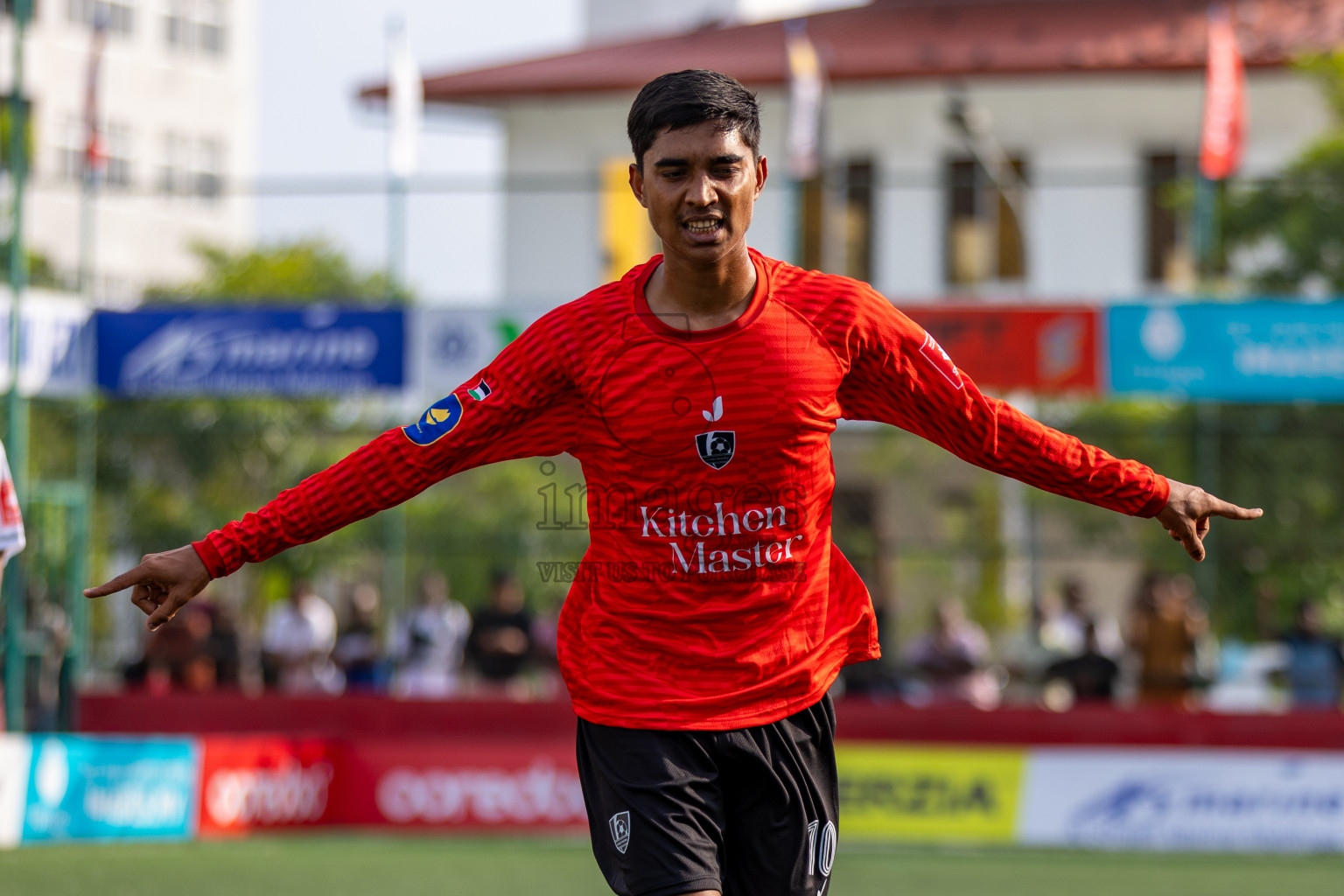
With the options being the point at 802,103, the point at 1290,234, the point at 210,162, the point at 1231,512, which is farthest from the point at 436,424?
the point at 210,162

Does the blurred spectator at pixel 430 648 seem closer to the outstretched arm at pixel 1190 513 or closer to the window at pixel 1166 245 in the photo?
the outstretched arm at pixel 1190 513

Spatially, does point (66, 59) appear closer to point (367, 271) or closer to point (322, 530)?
point (367, 271)

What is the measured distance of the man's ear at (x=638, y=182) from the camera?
3592mm

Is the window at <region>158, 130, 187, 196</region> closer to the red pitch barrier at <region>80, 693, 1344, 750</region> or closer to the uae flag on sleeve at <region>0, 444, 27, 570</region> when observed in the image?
the red pitch barrier at <region>80, 693, 1344, 750</region>

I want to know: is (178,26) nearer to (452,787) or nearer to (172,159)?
(172,159)

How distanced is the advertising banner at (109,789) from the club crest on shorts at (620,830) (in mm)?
7738

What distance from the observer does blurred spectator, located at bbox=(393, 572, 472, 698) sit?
1402 centimetres

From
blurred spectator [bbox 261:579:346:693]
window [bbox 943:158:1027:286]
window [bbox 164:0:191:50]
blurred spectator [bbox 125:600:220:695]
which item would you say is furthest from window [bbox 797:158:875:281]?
window [bbox 164:0:191:50]

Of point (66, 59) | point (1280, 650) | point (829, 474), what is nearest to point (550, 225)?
point (1280, 650)

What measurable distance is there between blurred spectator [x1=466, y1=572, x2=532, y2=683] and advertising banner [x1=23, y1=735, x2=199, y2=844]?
2593 millimetres

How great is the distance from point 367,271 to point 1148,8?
66.3ft

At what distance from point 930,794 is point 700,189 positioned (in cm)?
880

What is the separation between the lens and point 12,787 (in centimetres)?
1043

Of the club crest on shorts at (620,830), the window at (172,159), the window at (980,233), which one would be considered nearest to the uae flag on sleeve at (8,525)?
the club crest on shorts at (620,830)
